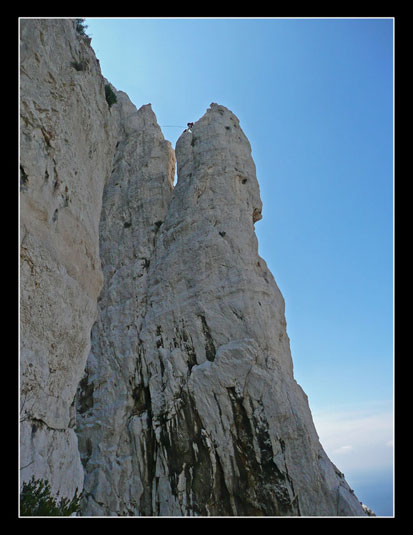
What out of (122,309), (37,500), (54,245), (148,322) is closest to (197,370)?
(148,322)

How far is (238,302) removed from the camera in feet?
61.1

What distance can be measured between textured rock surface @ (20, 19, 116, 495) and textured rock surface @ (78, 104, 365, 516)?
5303mm

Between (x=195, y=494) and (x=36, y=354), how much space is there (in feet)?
28.5

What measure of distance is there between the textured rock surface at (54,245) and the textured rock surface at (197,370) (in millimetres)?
5303

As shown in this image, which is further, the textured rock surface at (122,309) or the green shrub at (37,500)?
the textured rock surface at (122,309)

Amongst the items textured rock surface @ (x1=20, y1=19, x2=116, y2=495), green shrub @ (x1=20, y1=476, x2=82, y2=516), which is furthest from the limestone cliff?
green shrub @ (x1=20, y1=476, x2=82, y2=516)

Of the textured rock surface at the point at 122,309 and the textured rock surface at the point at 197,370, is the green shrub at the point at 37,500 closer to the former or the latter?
the textured rock surface at the point at 197,370

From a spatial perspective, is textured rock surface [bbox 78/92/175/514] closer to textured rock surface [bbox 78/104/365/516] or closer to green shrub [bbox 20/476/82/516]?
textured rock surface [bbox 78/104/365/516]

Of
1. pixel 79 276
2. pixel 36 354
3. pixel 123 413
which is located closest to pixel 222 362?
pixel 123 413

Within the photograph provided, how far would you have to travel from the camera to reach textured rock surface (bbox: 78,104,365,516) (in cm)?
1543

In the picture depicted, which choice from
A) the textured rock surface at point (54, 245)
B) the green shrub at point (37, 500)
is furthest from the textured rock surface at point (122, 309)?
the green shrub at point (37, 500)

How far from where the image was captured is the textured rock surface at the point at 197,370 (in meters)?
15.4
